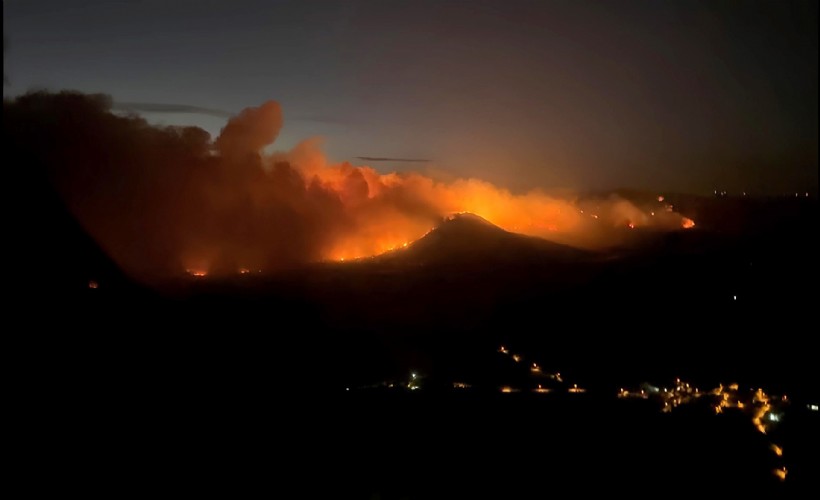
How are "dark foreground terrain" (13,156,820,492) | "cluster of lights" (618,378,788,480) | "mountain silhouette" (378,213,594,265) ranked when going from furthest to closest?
"mountain silhouette" (378,213,594,265)
"cluster of lights" (618,378,788,480)
"dark foreground terrain" (13,156,820,492)

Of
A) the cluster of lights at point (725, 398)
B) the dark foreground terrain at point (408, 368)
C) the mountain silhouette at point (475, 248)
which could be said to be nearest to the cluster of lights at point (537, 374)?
the dark foreground terrain at point (408, 368)

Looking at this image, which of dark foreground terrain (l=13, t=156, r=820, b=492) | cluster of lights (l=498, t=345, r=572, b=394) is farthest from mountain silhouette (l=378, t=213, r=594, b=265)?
cluster of lights (l=498, t=345, r=572, b=394)

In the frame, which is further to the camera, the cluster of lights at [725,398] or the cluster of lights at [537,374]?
the cluster of lights at [537,374]

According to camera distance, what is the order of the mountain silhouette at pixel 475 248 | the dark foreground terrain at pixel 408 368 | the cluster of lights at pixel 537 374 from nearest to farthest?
the dark foreground terrain at pixel 408 368 → the cluster of lights at pixel 537 374 → the mountain silhouette at pixel 475 248

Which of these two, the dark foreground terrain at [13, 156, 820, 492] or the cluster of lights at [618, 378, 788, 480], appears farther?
the cluster of lights at [618, 378, 788, 480]

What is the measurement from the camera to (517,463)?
8.02m

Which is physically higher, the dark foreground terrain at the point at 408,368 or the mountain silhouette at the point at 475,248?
the mountain silhouette at the point at 475,248

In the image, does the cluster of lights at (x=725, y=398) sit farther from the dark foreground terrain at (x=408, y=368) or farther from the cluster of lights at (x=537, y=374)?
the cluster of lights at (x=537, y=374)

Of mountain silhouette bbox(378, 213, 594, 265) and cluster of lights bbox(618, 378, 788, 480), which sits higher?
mountain silhouette bbox(378, 213, 594, 265)

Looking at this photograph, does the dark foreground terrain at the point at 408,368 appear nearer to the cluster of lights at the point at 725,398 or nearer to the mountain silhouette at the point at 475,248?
the cluster of lights at the point at 725,398

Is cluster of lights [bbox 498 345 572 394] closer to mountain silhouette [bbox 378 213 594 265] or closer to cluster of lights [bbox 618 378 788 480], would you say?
cluster of lights [bbox 618 378 788 480]

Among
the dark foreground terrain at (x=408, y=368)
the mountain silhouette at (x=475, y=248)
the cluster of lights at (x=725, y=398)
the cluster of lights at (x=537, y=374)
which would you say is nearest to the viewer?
the dark foreground terrain at (x=408, y=368)

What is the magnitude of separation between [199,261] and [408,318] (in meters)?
10.8

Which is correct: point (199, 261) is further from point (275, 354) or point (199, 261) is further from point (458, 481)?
point (458, 481)
